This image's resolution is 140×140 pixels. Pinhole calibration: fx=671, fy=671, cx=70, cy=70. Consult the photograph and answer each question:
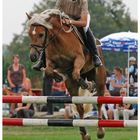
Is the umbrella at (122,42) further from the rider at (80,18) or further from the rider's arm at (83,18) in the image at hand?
the rider's arm at (83,18)

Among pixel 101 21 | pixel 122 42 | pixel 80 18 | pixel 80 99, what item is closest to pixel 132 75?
pixel 122 42

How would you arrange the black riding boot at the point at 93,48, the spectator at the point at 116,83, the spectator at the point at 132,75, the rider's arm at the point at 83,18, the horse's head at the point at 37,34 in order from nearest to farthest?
the horse's head at the point at 37,34, the rider's arm at the point at 83,18, the black riding boot at the point at 93,48, the spectator at the point at 132,75, the spectator at the point at 116,83

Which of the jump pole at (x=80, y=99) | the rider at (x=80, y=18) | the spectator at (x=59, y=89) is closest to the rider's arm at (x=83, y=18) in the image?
the rider at (x=80, y=18)

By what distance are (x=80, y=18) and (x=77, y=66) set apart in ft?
2.49

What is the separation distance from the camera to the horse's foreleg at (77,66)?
375 inches

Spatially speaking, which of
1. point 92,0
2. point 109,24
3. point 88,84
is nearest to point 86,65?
point 88,84

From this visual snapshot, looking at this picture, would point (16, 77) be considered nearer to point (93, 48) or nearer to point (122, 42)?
point (122, 42)

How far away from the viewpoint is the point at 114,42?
21.4 m

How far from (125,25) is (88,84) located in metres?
57.3

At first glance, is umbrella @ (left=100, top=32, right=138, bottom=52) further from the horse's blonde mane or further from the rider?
the horse's blonde mane

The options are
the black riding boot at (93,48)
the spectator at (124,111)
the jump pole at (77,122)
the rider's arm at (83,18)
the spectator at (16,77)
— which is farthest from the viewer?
the spectator at (16,77)

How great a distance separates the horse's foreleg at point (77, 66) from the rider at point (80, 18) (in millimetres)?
468

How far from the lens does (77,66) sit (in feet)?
31.5

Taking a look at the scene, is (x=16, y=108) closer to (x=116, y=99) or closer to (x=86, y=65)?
(x=86, y=65)
